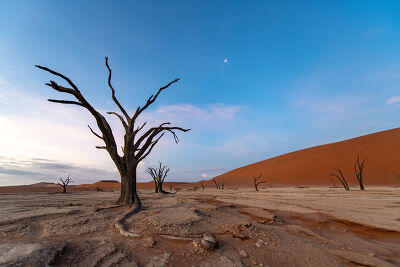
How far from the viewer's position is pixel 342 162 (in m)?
45.3

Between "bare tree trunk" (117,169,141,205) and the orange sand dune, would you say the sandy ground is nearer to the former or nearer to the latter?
"bare tree trunk" (117,169,141,205)

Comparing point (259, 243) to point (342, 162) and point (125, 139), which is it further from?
point (342, 162)

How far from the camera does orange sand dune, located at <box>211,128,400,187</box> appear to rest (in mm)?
36656

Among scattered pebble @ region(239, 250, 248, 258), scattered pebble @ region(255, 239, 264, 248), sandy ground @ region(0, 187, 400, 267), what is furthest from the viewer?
scattered pebble @ region(255, 239, 264, 248)

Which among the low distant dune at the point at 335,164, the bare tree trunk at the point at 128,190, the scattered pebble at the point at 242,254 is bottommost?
the scattered pebble at the point at 242,254

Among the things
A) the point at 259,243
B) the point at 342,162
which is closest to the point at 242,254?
the point at 259,243

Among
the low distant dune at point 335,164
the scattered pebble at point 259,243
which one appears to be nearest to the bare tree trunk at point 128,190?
the scattered pebble at point 259,243

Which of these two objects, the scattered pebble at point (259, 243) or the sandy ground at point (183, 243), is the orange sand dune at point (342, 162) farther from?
the scattered pebble at point (259, 243)

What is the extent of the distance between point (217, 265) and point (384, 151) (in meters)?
58.6

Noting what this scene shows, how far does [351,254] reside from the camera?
3.01 m

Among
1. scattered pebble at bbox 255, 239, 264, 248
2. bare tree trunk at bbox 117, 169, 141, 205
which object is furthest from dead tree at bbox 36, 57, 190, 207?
scattered pebble at bbox 255, 239, 264, 248

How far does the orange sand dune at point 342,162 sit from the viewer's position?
120 ft

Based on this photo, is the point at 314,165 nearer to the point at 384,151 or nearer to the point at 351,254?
the point at 384,151

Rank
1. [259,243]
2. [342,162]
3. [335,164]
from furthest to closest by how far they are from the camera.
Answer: [335,164] → [342,162] → [259,243]
